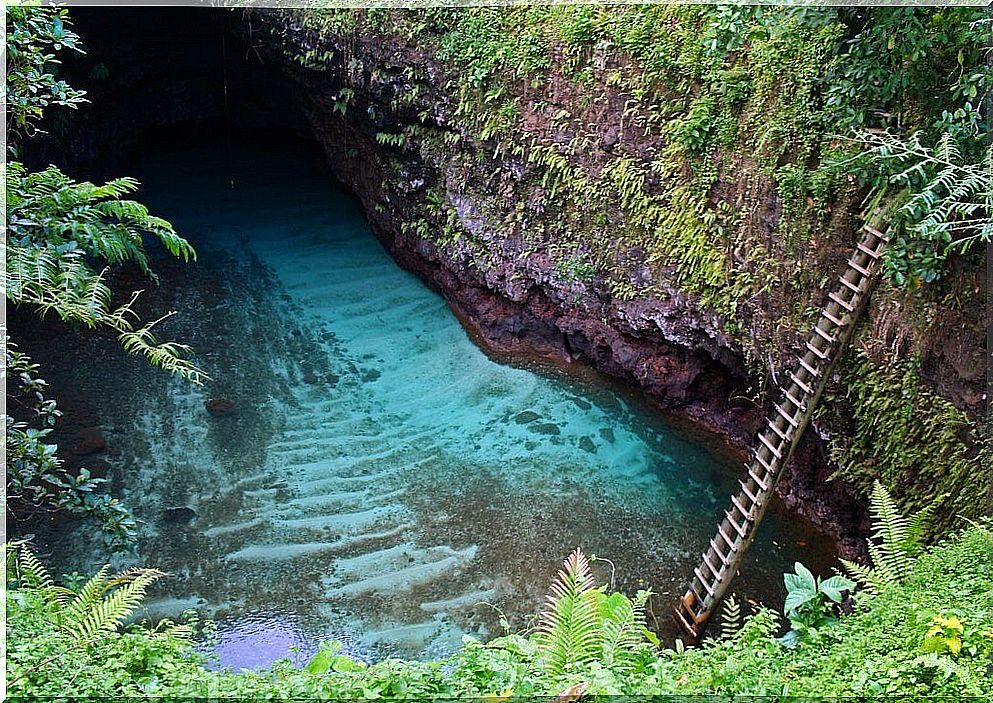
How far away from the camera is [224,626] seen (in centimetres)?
544

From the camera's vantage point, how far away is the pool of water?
5.68 metres

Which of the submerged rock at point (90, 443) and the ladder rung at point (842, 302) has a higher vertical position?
A: the ladder rung at point (842, 302)

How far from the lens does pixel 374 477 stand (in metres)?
6.79

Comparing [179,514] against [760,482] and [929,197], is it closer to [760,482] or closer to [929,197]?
[760,482]

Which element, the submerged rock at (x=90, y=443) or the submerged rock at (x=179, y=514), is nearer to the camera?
the submerged rock at (x=179, y=514)

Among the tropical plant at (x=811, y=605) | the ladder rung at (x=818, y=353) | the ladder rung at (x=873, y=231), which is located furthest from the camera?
the ladder rung at (x=818, y=353)

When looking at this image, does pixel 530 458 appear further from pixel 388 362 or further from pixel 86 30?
pixel 86 30

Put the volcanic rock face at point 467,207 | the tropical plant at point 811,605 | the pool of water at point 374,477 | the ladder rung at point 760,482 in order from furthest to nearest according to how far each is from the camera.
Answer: the volcanic rock face at point 467,207 → the pool of water at point 374,477 → the ladder rung at point 760,482 → the tropical plant at point 811,605

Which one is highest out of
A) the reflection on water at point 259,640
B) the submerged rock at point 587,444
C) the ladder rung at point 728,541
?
the ladder rung at point 728,541

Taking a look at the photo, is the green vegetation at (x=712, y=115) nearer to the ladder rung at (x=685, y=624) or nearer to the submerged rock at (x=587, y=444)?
the submerged rock at (x=587, y=444)

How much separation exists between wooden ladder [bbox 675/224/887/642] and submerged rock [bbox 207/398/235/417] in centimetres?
428

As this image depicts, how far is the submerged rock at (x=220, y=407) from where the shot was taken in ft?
24.5

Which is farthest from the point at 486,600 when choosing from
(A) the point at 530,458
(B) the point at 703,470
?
(B) the point at 703,470

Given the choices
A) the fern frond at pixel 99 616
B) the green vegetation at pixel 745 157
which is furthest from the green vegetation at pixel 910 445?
the fern frond at pixel 99 616
